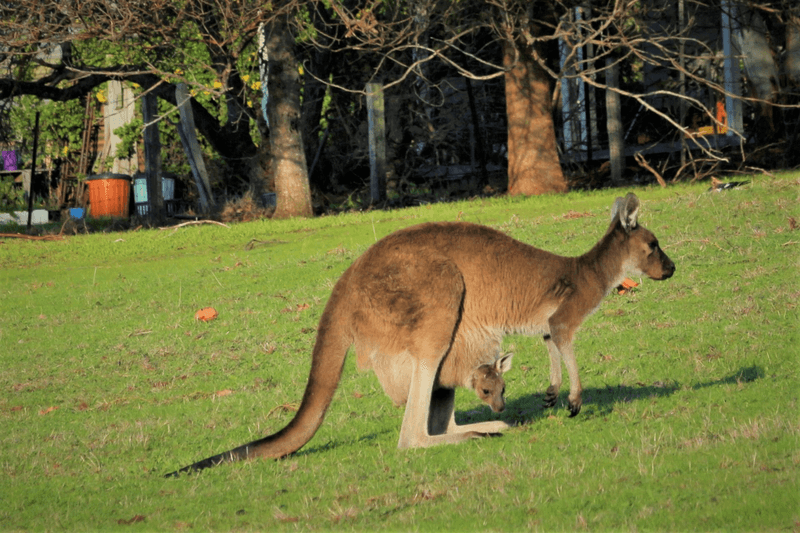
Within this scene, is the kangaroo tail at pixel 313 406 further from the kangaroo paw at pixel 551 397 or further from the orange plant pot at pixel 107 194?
the orange plant pot at pixel 107 194

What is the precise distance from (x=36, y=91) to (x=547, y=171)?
940cm

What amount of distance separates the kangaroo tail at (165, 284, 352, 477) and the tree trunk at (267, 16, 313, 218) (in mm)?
12078

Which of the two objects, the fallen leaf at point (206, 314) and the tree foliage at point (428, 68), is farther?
the tree foliage at point (428, 68)

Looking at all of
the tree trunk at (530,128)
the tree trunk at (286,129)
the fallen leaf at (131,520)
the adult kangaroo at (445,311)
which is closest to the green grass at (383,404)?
the fallen leaf at (131,520)

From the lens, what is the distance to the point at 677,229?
11.1 m

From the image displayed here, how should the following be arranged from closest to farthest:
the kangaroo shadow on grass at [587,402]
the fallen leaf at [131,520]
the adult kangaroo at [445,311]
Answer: the fallen leaf at [131,520] < the adult kangaroo at [445,311] < the kangaroo shadow on grass at [587,402]

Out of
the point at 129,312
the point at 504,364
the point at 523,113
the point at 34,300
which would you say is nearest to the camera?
the point at 504,364

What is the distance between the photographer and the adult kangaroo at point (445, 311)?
496cm

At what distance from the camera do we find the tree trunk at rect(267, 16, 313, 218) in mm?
16688

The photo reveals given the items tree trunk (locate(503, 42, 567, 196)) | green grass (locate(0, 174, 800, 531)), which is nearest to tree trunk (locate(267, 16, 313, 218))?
tree trunk (locate(503, 42, 567, 196))

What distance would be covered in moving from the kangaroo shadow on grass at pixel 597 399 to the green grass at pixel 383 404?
0.03 meters

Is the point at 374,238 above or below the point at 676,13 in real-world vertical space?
below

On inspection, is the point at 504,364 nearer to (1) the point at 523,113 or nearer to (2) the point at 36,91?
(1) the point at 523,113

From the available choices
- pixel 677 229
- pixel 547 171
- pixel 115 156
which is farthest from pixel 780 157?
pixel 115 156
